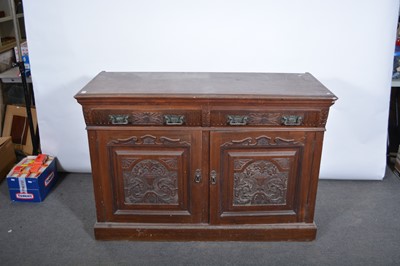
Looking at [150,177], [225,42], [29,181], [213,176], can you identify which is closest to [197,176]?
[213,176]

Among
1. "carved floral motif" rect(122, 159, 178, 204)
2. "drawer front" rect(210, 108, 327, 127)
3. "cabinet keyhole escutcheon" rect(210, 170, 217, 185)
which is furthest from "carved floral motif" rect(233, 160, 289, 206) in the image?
"carved floral motif" rect(122, 159, 178, 204)

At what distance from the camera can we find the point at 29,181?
2.43m

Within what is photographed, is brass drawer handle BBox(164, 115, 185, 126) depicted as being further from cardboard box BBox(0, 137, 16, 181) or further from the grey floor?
cardboard box BBox(0, 137, 16, 181)

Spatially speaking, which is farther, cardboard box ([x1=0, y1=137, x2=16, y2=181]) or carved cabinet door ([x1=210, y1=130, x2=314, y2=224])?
cardboard box ([x1=0, y1=137, x2=16, y2=181])

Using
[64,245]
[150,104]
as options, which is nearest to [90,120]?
[150,104]

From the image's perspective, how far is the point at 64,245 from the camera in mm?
2088

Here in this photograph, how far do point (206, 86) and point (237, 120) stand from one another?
0.84ft

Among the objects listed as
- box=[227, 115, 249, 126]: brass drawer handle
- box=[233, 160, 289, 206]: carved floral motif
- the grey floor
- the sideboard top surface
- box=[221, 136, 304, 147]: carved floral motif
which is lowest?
the grey floor

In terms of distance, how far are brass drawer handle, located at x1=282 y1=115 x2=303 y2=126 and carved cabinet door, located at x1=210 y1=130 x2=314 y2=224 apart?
0.17 feet

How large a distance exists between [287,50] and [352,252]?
1.24 m

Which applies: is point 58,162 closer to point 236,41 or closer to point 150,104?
point 150,104

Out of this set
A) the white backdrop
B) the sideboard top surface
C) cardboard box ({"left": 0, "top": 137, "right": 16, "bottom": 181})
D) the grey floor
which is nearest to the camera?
the sideboard top surface

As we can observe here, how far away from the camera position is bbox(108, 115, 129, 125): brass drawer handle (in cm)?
188

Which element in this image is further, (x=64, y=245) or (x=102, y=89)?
(x=64, y=245)
